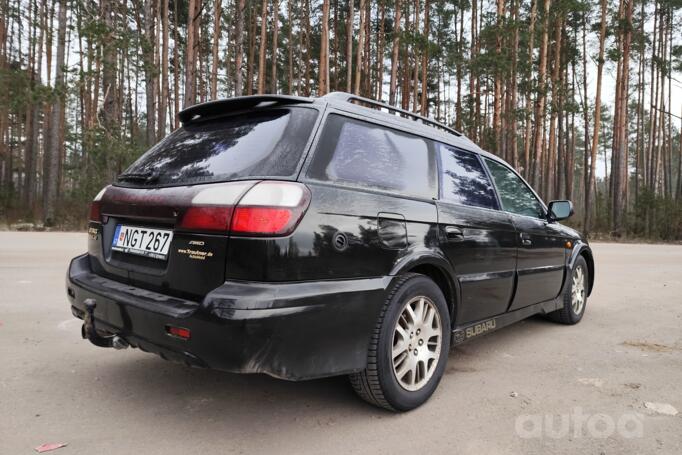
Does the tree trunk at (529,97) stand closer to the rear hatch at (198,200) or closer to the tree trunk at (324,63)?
the tree trunk at (324,63)

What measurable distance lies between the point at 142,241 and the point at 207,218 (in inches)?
21.5

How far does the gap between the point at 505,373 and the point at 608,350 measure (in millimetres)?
1247

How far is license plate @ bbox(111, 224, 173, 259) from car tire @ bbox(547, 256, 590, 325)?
3.91 meters

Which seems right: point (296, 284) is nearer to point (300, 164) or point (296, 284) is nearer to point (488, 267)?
point (300, 164)

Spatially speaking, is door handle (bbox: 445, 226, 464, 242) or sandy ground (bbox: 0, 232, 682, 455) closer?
sandy ground (bbox: 0, 232, 682, 455)

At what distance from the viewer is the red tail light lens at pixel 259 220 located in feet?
6.48

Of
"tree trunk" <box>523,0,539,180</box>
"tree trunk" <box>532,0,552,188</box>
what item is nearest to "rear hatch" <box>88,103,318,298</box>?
"tree trunk" <box>532,0,552,188</box>

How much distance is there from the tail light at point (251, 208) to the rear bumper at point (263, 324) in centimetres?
26

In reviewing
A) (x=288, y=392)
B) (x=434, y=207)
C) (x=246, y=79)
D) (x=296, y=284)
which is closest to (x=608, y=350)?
(x=434, y=207)

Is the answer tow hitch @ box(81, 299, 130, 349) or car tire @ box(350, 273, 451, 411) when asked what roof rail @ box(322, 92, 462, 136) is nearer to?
car tire @ box(350, 273, 451, 411)

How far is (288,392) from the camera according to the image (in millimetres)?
2764

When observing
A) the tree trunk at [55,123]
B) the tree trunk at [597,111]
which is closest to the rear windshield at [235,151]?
the tree trunk at [55,123]

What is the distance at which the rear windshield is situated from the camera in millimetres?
2203

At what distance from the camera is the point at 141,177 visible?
2.59 m
